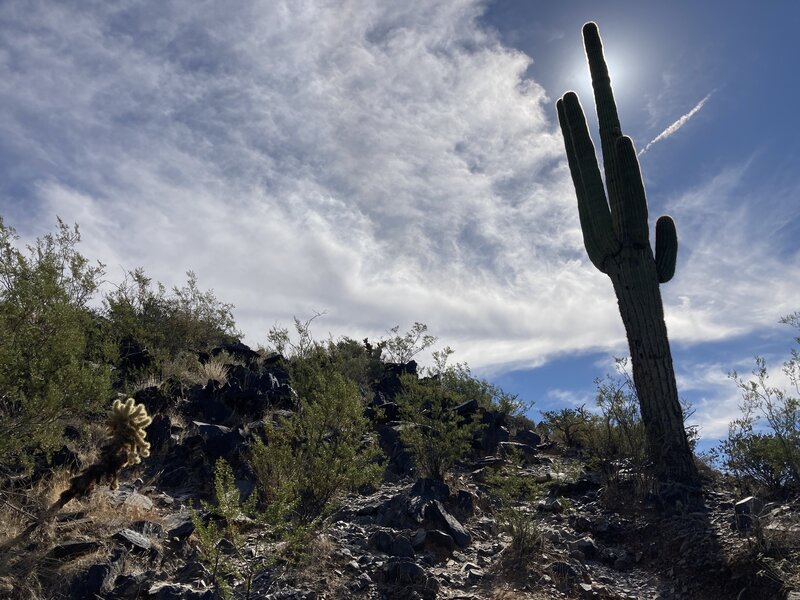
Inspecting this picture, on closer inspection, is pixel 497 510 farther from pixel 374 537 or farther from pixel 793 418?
pixel 793 418

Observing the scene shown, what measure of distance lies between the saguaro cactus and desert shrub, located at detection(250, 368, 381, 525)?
4.08m

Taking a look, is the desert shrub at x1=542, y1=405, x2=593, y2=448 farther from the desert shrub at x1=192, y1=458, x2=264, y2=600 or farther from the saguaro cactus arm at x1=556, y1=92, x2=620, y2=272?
the desert shrub at x1=192, y1=458, x2=264, y2=600

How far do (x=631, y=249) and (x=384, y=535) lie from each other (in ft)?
19.5

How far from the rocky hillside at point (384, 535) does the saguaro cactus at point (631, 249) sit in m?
0.86

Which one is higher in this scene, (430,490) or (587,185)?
(587,185)

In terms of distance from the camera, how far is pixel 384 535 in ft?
19.0

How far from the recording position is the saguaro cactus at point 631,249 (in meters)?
8.12

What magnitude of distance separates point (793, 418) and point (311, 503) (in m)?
6.11

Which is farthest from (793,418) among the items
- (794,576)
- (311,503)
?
(311,503)

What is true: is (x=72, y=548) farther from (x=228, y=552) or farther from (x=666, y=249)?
(x=666, y=249)

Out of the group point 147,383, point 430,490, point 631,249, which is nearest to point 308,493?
point 430,490

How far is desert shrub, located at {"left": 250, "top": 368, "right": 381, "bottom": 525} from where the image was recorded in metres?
6.07

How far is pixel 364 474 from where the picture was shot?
20.6ft

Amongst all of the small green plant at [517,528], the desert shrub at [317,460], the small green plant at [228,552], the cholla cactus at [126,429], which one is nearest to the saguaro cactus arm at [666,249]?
the small green plant at [517,528]
